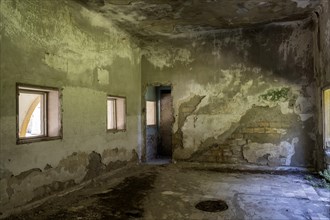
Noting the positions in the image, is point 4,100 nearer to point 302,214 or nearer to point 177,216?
point 177,216

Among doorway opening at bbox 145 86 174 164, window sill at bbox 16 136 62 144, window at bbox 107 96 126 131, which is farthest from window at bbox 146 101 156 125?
window sill at bbox 16 136 62 144

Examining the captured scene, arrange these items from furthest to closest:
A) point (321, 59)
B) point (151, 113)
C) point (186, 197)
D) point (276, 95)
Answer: point (151, 113)
point (276, 95)
point (321, 59)
point (186, 197)

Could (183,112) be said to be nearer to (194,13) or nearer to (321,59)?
(194,13)

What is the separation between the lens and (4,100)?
3.20 m

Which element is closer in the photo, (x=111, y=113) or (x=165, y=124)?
(x=111, y=113)

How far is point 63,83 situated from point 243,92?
149 inches

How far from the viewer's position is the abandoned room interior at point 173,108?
11.3ft

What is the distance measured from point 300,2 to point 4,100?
182 inches

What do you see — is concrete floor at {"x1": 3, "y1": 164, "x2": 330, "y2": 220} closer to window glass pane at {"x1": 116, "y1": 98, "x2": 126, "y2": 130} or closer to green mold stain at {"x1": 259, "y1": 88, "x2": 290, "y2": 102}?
window glass pane at {"x1": 116, "y1": 98, "x2": 126, "y2": 130}

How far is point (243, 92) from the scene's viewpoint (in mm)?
6102

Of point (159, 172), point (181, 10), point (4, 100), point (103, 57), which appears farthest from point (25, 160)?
point (181, 10)

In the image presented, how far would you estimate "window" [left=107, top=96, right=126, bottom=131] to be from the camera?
6.07 m

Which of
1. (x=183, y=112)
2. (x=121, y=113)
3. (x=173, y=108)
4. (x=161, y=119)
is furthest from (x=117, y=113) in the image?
(x=161, y=119)

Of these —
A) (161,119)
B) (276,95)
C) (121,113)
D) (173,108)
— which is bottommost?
(161,119)
